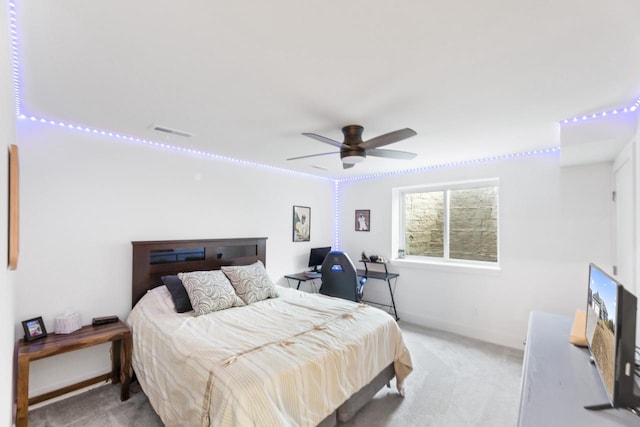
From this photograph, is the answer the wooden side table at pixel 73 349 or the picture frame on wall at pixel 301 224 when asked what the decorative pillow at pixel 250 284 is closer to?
the wooden side table at pixel 73 349

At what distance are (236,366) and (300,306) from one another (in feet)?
4.02

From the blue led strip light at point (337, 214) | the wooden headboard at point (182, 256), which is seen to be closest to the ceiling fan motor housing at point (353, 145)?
the wooden headboard at point (182, 256)

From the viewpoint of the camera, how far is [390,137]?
2.18m

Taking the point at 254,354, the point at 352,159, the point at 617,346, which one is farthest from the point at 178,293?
the point at 617,346

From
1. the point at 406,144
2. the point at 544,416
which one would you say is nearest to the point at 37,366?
the point at 544,416

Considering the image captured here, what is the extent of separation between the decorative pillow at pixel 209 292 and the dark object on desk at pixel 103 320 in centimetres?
66

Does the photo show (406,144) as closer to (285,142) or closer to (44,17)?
(285,142)

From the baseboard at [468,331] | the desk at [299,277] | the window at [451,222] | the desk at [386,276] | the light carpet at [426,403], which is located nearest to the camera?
the light carpet at [426,403]

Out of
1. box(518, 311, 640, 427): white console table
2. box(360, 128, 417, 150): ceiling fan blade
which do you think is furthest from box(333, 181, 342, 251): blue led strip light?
box(518, 311, 640, 427): white console table

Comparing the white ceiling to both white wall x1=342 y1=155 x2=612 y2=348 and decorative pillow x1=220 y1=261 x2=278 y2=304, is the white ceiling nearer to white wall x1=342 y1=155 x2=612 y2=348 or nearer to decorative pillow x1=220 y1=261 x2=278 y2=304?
white wall x1=342 y1=155 x2=612 y2=348

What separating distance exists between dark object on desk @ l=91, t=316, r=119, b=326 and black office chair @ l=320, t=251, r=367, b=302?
2234 mm

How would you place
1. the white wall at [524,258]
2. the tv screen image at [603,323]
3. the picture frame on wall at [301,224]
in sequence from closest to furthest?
the tv screen image at [603,323] → the white wall at [524,258] → the picture frame on wall at [301,224]

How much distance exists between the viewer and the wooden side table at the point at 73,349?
2.01 m

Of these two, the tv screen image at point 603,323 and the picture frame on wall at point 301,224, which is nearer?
the tv screen image at point 603,323
